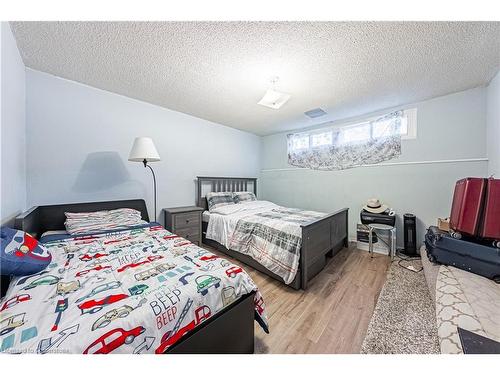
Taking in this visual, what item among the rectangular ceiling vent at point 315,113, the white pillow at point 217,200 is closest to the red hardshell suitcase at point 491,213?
the rectangular ceiling vent at point 315,113

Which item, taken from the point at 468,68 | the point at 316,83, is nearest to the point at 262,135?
the point at 316,83

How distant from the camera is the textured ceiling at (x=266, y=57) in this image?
4.51 feet

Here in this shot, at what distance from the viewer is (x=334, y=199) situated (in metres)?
3.51

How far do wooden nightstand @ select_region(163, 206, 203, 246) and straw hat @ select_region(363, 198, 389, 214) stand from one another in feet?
8.88

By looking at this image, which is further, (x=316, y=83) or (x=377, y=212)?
(x=377, y=212)

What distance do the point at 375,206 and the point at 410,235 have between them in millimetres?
578

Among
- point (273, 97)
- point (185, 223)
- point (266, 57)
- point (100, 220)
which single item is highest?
point (266, 57)

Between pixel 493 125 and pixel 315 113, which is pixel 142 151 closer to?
pixel 315 113

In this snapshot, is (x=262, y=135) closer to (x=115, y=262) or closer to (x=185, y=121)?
(x=185, y=121)

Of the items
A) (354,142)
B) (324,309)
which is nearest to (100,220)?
(324,309)

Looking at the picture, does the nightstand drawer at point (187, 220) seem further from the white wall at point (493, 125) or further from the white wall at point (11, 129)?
the white wall at point (493, 125)

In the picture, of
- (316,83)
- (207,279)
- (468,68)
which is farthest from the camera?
(316,83)

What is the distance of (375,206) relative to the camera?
9.43 feet
